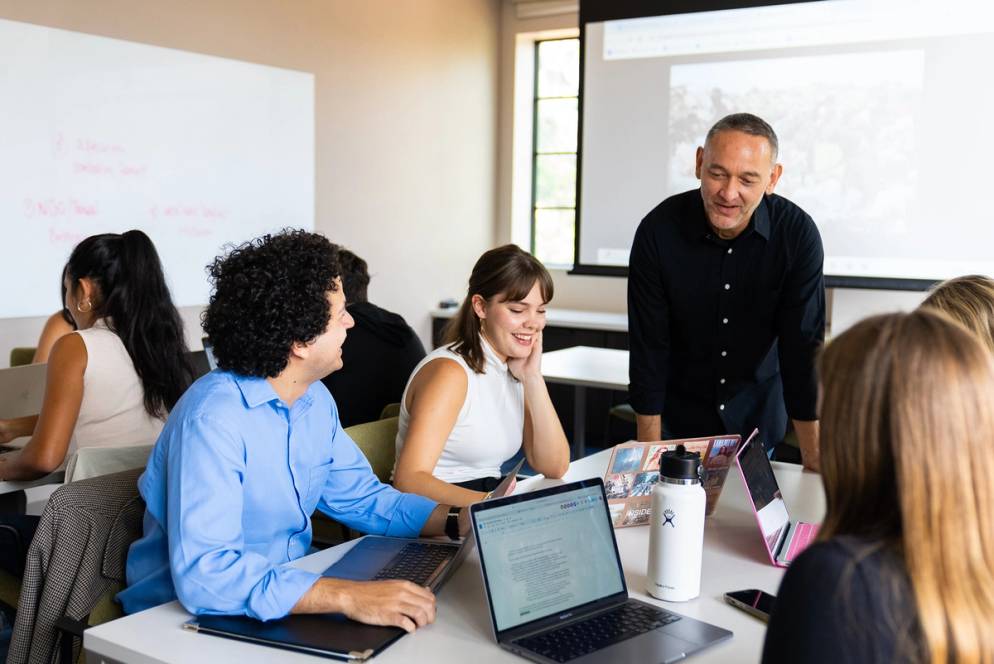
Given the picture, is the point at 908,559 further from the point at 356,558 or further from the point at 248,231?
the point at 248,231

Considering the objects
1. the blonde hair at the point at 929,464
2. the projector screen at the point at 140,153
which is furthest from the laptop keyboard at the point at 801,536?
the projector screen at the point at 140,153

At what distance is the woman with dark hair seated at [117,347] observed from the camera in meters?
2.44

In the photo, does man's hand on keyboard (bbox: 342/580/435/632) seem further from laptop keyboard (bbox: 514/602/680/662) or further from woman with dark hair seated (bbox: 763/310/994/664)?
woman with dark hair seated (bbox: 763/310/994/664)

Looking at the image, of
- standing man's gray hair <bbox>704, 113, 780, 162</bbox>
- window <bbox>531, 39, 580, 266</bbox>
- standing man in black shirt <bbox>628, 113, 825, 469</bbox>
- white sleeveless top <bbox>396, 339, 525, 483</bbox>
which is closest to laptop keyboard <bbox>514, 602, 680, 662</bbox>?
white sleeveless top <bbox>396, 339, 525, 483</bbox>

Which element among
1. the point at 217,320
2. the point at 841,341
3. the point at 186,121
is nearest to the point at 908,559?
the point at 841,341

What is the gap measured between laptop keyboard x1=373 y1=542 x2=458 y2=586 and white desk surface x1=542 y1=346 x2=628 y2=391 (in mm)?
2232

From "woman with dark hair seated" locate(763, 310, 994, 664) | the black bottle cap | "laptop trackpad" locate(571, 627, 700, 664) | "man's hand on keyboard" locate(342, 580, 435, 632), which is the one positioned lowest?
"laptop trackpad" locate(571, 627, 700, 664)

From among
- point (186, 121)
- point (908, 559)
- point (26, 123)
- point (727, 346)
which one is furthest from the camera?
point (186, 121)

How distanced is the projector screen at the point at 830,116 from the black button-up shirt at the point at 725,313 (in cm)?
198

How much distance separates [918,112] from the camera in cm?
413

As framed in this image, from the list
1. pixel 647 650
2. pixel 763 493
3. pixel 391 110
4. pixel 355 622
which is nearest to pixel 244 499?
pixel 355 622

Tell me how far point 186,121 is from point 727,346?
3141 mm

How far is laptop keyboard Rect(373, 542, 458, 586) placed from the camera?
146 centimetres

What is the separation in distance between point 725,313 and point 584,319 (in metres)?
3.43
